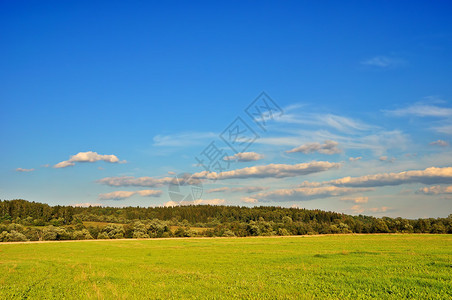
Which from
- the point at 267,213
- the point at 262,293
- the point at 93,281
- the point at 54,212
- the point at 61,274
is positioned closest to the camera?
the point at 262,293

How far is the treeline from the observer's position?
10425 cm

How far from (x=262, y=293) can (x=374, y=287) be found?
6.08m

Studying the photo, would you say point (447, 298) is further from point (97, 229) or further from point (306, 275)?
point (97, 229)

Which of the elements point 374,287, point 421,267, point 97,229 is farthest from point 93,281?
point 97,229

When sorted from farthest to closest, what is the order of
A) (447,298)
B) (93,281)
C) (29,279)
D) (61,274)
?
(61,274) → (29,279) → (93,281) → (447,298)

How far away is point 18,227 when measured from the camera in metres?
104

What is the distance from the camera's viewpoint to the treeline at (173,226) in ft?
342

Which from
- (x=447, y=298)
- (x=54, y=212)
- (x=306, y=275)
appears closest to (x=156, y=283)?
(x=306, y=275)

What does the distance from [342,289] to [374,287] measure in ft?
5.75

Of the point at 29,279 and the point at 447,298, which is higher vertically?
the point at 447,298

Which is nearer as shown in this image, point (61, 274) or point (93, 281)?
point (93, 281)

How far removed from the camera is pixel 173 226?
445 feet

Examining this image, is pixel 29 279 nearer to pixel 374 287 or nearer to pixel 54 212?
pixel 374 287

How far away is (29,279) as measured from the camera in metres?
25.9
